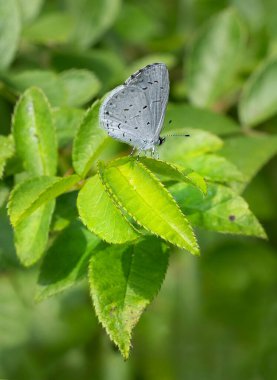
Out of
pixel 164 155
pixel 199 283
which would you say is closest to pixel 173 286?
pixel 199 283

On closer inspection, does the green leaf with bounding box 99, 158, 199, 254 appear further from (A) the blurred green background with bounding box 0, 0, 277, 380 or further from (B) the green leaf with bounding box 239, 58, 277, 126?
(B) the green leaf with bounding box 239, 58, 277, 126

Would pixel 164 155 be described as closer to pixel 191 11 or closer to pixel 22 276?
pixel 22 276

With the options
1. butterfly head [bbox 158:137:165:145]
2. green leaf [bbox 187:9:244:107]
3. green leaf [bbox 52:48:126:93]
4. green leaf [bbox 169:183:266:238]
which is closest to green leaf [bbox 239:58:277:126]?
green leaf [bbox 187:9:244:107]

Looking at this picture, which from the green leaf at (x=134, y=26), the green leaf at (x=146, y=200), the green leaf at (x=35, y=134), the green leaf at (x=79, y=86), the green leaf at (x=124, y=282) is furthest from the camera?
the green leaf at (x=134, y=26)

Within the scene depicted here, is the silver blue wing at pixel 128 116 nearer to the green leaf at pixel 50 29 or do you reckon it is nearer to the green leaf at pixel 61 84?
the green leaf at pixel 61 84

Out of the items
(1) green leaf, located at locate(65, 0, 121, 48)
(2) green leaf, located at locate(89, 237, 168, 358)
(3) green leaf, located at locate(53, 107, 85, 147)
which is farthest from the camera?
(1) green leaf, located at locate(65, 0, 121, 48)

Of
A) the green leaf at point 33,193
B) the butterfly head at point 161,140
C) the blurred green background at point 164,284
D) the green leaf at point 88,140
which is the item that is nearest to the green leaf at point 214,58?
the blurred green background at point 164,284

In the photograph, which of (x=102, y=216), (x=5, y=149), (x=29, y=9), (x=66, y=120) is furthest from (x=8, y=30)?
(x=102, y=216)
